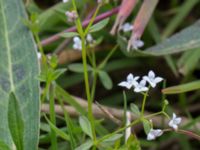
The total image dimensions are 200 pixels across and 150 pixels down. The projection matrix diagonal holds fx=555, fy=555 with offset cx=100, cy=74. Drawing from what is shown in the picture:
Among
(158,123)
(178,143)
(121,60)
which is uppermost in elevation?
(121,60)

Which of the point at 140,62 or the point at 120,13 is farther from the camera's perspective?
the point at 140,62

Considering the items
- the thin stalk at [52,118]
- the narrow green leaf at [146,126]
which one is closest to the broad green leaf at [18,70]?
the thin stalk at [52,118]

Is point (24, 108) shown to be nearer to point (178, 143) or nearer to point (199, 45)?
point (199, 45)

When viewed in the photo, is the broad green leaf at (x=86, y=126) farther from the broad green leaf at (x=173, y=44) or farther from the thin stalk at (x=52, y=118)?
the broad green leaf at (x=173, y=44)

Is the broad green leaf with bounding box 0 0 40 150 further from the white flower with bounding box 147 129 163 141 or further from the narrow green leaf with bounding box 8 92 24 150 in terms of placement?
the white flower with bounding box 147 129 163 141

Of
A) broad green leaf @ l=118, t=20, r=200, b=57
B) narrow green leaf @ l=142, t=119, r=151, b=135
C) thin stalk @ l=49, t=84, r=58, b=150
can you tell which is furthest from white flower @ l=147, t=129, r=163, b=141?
broad green leaf @ l=118, t=20, r=200, b=57

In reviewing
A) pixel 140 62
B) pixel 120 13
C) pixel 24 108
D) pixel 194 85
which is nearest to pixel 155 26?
pixel 140 62
